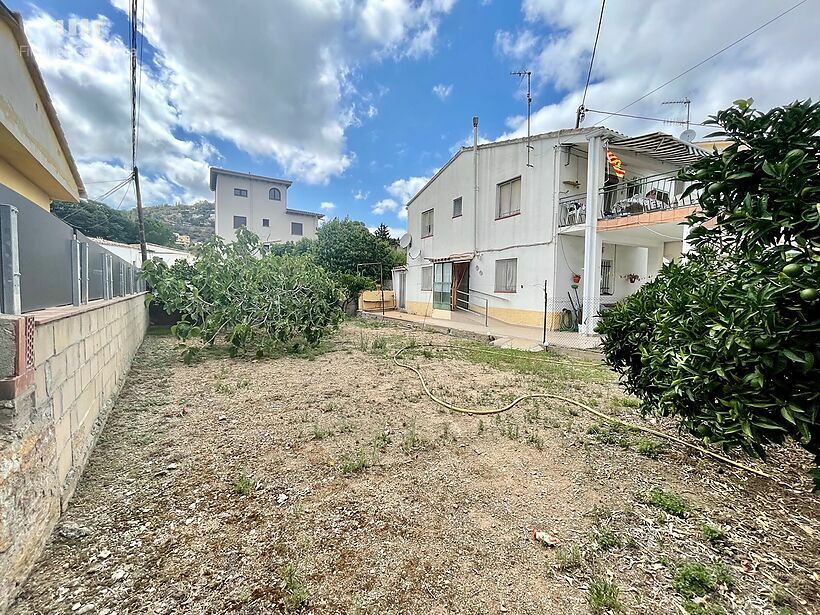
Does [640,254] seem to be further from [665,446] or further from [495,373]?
[665,446]

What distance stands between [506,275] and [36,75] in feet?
39.1

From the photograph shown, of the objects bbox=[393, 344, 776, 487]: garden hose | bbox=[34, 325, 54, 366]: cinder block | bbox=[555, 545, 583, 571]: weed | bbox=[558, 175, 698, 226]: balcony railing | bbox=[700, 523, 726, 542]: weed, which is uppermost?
bbox=[558, 175, 698, 226]: balcony railing

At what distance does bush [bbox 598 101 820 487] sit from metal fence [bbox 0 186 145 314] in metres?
3.86

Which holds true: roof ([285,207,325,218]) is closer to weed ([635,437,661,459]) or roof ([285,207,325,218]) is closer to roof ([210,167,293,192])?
roof ([210,167,293,192])

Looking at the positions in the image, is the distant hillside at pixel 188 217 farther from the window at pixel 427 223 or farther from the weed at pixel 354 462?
the weed at pixel 354 462

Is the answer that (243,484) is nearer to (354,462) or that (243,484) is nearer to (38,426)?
(354,462)

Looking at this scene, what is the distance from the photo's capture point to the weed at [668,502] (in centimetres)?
239

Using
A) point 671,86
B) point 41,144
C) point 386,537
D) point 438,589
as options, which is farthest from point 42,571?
point 671,86

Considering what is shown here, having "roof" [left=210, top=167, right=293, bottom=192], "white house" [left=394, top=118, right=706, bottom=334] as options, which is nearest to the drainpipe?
"white house" [left=394, top=118, right=706, bottom=334]

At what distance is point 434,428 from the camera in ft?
12.5

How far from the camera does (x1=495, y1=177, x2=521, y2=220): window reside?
12172 mm

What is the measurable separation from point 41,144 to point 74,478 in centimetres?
544

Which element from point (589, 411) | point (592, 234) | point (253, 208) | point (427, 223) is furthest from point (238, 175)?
point (589, 411)

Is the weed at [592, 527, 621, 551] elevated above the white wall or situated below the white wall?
below
